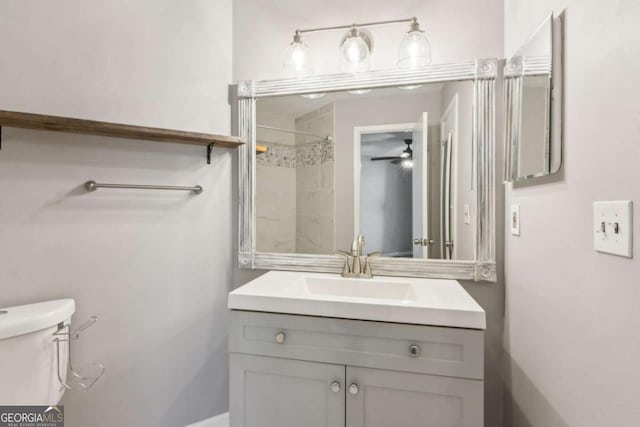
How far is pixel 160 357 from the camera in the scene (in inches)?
58.1

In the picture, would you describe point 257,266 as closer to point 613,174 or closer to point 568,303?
point 568,303

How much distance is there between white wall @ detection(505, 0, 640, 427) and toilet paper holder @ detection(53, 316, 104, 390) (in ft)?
5.45

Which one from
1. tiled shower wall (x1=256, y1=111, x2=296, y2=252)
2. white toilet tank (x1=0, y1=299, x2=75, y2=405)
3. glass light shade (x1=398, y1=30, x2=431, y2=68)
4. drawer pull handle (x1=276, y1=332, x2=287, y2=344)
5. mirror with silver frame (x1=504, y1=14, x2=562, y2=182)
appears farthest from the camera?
tiled shower wall (x1=256, y1=111, x2=296, y2=252)

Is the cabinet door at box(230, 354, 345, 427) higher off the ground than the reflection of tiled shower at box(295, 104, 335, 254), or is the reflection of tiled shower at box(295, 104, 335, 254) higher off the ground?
the reflection of tiled shower at box(295, 104, 335, 254)

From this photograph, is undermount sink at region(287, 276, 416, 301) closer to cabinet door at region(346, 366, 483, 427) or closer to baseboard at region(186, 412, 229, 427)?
cabinet door at region(346, 366, 483, 427)

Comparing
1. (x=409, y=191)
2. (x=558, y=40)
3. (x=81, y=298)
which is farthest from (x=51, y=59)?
(x=558, y=40)

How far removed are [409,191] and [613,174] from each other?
32.3 inches

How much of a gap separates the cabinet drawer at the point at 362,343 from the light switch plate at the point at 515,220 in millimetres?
477

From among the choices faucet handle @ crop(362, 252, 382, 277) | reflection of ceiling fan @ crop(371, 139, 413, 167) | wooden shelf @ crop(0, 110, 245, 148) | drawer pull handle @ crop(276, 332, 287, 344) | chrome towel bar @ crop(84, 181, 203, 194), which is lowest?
drawer pull handle @ crop(276, 332, 287, 344)

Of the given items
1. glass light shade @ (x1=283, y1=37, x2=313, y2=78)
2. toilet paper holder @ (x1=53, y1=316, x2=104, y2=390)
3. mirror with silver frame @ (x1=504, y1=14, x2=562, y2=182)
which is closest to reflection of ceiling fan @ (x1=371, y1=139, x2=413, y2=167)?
mirror with silver frame @ (x1=504, y1=14, x2=562, y2=182)

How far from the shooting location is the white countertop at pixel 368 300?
1.01m

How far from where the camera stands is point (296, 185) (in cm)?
164

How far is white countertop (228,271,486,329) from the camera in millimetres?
1010

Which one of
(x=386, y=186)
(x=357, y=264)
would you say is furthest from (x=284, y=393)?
(x=386, y=186)
